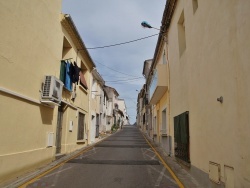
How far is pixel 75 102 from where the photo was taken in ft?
45.6

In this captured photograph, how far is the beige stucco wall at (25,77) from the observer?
6215 mm

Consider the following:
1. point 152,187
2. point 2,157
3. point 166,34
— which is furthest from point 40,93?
point 166,34

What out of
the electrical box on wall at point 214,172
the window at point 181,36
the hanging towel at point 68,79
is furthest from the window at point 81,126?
the electrical box on wall at point 214,172

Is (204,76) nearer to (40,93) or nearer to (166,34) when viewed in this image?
(40,93)

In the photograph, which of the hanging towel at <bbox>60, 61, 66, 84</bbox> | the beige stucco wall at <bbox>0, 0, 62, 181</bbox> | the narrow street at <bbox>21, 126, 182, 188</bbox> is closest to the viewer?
the beige stucco wall at <bbox>0, 0, 62, 181</bbox>

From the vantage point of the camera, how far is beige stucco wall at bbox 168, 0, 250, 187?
3963 millimetres

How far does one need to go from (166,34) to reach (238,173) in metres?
9.80

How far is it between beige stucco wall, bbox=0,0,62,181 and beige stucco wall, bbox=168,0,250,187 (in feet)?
16.9

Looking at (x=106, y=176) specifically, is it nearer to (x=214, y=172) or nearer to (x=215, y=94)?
(x=214, y=172)

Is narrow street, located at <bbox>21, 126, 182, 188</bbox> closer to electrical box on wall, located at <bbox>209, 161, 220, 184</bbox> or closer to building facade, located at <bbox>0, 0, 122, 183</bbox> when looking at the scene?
building facade, located at <bbox>0, 0, 122, 183</bbox>

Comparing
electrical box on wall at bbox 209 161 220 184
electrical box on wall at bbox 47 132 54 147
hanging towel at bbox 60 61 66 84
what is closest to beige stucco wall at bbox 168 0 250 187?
electrical box on wall at bbox 209 161 220 184

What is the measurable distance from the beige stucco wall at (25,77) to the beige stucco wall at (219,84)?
5.16m

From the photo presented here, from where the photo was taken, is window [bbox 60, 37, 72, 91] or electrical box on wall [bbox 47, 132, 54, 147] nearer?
electrical box on wall [bbox 47, 132, 54, 147]

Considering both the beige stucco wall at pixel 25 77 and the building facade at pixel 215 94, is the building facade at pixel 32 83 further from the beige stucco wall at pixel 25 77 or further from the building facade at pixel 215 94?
the building facade at pixel 215 94
